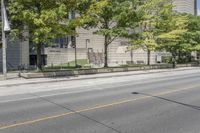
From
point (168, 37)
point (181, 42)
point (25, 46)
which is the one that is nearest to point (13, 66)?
point (25, 46)

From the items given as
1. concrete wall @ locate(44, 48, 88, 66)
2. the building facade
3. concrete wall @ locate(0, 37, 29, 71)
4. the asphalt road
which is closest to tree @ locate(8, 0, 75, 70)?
the asphalt road

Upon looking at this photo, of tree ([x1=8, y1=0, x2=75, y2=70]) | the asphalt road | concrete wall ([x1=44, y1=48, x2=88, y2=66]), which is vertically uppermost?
tree ([x1=8, y1=0, x2=75, y2=70])

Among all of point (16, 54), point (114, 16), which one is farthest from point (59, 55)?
point (114, 16)

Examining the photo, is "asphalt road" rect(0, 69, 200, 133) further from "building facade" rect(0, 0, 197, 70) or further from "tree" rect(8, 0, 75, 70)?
"building facade" rect(0, 0, 197, 70)

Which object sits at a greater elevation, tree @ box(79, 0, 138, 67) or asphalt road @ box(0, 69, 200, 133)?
tree @ box(79, 0, 138, 67)

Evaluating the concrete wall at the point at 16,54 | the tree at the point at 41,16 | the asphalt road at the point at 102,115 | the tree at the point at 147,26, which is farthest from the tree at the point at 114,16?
the asphalt road at the point at 102,115

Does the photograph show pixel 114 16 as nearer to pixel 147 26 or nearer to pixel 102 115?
pixel 147 26

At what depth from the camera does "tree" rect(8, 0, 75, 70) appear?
2240 centimetres

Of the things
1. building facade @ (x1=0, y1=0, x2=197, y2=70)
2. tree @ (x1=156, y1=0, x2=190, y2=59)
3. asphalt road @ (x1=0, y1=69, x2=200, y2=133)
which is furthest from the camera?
building facade @ (x1=0, y1=0, x2=197, y2=70)

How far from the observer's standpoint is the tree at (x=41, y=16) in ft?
73.5

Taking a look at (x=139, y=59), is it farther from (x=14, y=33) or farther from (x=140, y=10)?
(x=14, y=33)

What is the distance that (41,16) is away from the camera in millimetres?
22344

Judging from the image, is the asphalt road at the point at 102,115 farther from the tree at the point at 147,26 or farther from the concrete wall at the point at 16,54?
the concrete wall at the point at 16,54

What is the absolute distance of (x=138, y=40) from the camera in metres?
35.5
